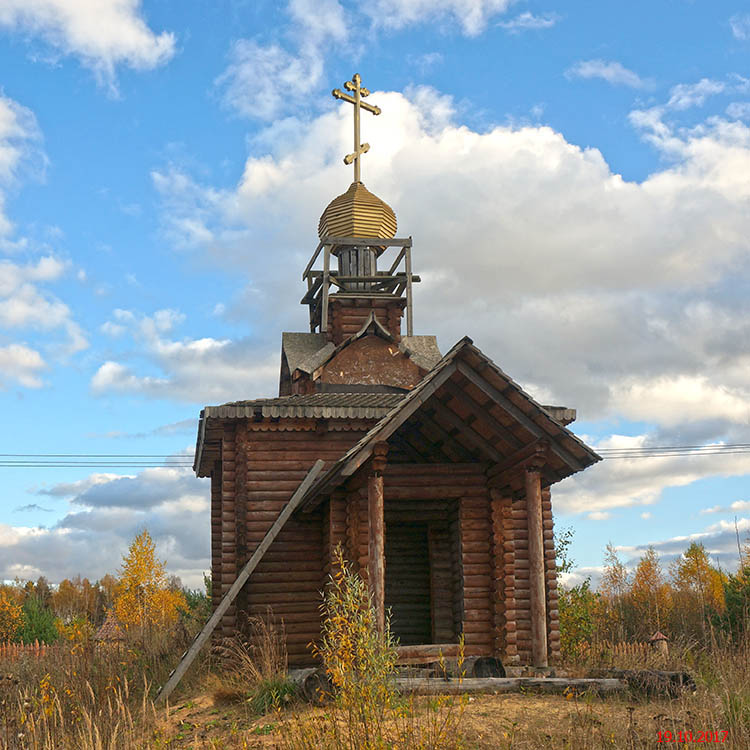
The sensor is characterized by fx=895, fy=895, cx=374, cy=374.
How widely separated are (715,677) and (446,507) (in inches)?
225

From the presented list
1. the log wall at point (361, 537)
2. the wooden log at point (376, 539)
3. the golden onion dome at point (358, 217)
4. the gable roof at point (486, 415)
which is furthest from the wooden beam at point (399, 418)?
the golden onion dome at point (358, 217)

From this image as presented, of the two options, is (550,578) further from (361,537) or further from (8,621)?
(8,621)

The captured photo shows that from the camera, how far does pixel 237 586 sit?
53.3 ft

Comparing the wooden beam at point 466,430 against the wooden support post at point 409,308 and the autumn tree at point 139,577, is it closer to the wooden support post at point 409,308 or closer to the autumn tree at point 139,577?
the wooden support post at point 409,308

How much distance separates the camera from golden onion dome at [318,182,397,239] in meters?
27.8

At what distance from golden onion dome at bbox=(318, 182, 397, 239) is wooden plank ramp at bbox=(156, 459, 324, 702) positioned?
12332 mm

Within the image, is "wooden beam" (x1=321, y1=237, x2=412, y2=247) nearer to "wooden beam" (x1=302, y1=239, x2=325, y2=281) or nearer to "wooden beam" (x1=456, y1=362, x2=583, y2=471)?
"wooden beam" (x1=302, y1=239, x2=325, y2=281)

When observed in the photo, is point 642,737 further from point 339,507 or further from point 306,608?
point 306,608

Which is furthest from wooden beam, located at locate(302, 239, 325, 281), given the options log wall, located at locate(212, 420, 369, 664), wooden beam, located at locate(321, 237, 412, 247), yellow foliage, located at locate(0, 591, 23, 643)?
yellow foliage, located at locate(0, 591, 23, 643)

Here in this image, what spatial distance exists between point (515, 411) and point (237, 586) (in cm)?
617

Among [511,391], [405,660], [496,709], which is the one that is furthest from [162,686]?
[511,391]

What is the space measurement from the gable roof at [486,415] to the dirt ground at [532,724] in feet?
11.9

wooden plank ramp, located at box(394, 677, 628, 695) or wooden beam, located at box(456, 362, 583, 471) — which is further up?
wooden beam, located at box(456, 362, 583, 471)

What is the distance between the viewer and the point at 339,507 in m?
15.9
